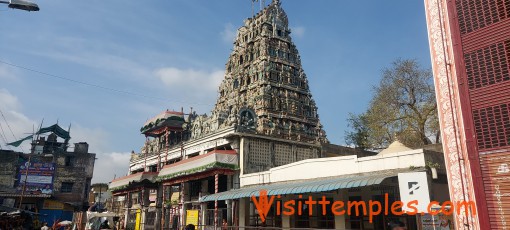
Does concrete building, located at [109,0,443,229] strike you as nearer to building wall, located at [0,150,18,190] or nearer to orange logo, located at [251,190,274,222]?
orange logo, located at [251,190,274,222]

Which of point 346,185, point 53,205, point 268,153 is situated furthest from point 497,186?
point 53,205

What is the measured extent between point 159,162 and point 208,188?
812cm

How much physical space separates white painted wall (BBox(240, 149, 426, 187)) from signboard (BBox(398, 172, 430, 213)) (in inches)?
37.0

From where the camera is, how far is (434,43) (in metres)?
16.6

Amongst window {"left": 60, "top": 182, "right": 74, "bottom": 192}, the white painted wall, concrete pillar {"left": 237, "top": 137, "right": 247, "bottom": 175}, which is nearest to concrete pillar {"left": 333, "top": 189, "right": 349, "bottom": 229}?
the white painted wall

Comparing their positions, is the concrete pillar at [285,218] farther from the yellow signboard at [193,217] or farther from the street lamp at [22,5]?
the street lamp at [22,5]

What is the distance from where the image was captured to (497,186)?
13.5 meters

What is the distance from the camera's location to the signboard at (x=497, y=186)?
13242 mm

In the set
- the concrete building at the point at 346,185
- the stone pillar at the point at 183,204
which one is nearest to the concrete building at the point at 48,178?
the stone pillar at the point at 183,204

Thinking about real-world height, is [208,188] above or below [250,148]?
below

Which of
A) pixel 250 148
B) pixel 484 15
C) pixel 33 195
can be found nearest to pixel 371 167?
pixel 484 15

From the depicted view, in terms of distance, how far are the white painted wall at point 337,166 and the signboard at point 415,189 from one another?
94cm

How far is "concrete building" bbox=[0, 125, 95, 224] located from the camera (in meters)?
48.9

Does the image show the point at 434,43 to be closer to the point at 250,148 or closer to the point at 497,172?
the point at 497,172
